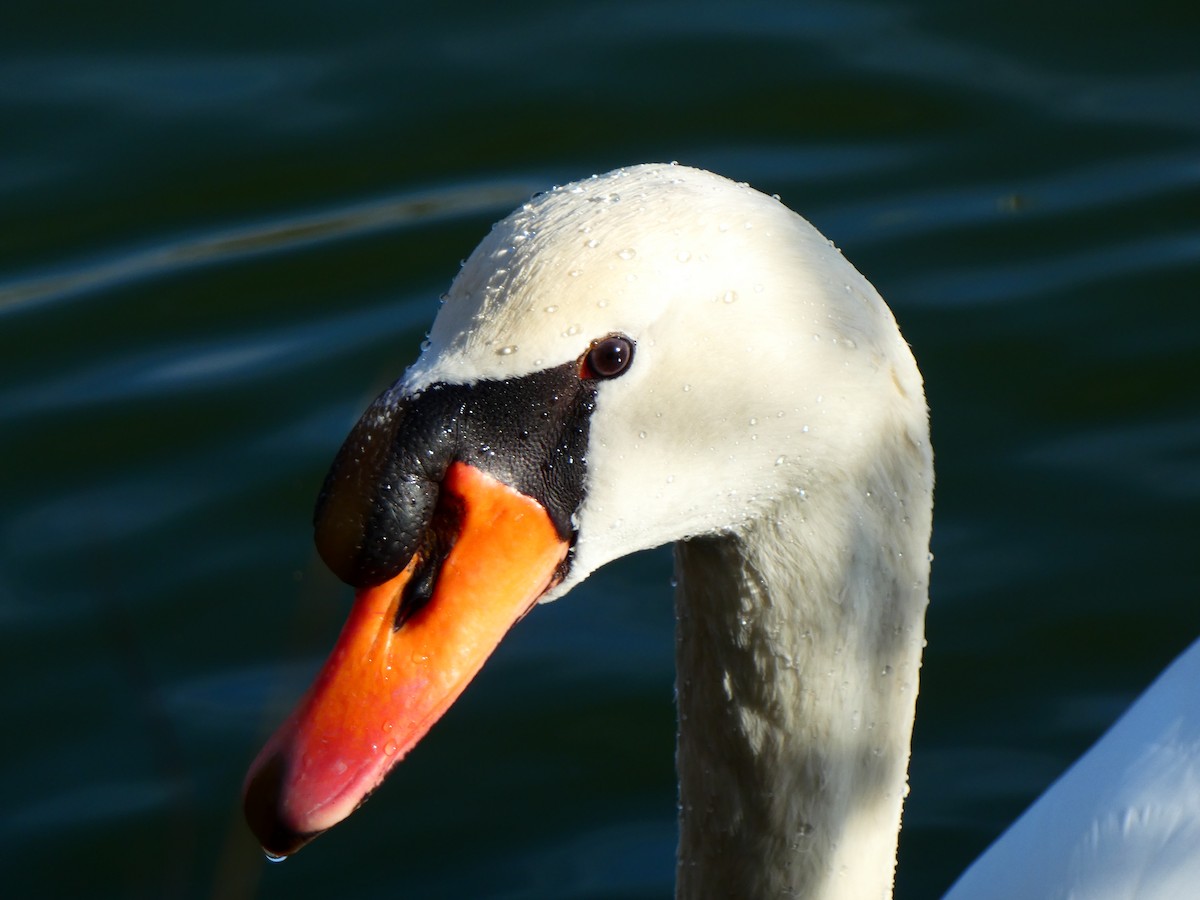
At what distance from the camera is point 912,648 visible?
2719mm

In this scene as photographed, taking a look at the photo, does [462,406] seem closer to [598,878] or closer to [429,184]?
[598,878]

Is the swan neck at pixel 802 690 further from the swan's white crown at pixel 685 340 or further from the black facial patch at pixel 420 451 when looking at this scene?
the black facial patch at pixel 420 451

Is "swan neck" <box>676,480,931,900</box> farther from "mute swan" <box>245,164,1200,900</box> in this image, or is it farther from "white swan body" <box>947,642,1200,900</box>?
"white swan body" <box>947,642,1200,900</box>

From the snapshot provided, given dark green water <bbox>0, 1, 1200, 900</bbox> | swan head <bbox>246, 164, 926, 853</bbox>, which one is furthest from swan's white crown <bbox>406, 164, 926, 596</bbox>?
dark green water <bbox>0, 1, 1200, 900</bbox>

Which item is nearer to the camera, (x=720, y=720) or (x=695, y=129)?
(x=720, y=720)

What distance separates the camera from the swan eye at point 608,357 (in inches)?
87.0


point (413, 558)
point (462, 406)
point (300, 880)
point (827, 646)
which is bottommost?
point (300, 880)

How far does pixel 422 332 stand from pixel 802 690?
110 inches

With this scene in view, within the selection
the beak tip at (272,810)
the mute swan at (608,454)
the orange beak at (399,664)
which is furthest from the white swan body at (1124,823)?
the beak tip at (272,810)

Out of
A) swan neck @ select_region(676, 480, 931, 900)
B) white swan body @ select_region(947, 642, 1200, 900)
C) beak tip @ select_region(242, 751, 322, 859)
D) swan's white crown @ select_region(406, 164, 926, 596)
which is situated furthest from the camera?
white swan body @ select_region(947, 642, 1200, 900)

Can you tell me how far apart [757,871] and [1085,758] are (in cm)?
79

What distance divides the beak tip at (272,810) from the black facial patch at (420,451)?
27 cm

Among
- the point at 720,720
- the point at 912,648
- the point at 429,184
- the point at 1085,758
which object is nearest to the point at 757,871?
the point at 720,720

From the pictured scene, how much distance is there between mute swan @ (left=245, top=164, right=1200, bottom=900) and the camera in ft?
7.23
